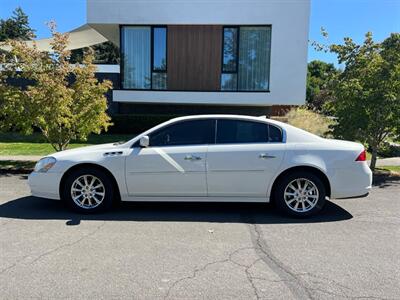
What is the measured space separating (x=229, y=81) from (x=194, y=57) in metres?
1.85

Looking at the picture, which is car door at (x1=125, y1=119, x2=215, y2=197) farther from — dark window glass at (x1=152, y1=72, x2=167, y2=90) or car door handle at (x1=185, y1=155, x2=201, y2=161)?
dark window glass at (x1=152, y1=72, x2=167, y2=90)

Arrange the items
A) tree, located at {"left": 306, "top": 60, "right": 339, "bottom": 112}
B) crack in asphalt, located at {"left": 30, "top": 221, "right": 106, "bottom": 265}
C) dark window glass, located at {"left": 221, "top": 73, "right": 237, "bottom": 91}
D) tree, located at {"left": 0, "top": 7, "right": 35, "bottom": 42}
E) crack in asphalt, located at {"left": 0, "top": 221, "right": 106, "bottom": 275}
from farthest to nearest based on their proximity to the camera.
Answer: tree, located at {"left": 0, "top": 7, "right": 35, "bottom": 42} < dark window glass, located at {"left": 221, "top": 73, "right": 237, "bottom": 91} < tree, located at {"left": 306, "top": 60, "right": 339, "bottom": 112} < crack in asphalt, located at {"left": 30, "top": 221, "right": 106, "bottom": 265} < crack in asphalt, located at {"left": 0, "top": 221, "right": 106, "bottom": 275}

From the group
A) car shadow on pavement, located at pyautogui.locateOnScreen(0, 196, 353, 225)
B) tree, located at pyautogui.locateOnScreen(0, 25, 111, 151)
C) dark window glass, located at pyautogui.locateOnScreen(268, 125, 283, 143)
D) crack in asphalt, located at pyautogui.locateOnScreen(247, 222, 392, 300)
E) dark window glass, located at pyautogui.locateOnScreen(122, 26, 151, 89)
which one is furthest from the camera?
dark window glass, located at pyautogui.locateOnScreen(122, 26, 151, 89)

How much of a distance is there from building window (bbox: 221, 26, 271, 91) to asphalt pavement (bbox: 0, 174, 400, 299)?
1143cm

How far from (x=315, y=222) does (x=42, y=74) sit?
7432 millimetres

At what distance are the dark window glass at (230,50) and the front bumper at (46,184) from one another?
12539mm

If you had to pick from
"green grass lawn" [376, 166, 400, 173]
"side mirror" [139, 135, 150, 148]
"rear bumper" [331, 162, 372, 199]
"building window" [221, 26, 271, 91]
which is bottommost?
"green grass lawn" [376, 166, 400, 173]

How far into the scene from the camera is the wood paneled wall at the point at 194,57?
57.9ft

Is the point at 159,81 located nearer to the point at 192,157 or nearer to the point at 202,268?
the point at 192,157

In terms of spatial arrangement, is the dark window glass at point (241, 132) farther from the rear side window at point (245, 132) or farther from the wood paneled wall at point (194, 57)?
the wood paneled wall at point (194, 57)

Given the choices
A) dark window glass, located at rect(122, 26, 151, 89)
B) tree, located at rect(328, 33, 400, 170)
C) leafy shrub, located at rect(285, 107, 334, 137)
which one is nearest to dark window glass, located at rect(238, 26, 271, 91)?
leafy shrub, located at rect(285, 107, 334, 137)

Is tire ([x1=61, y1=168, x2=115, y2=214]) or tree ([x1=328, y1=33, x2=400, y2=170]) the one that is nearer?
tire ([x1=61, y1=168, x2=115, y2=214])

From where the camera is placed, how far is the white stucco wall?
17.1 meters

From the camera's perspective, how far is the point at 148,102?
17.9 meters
